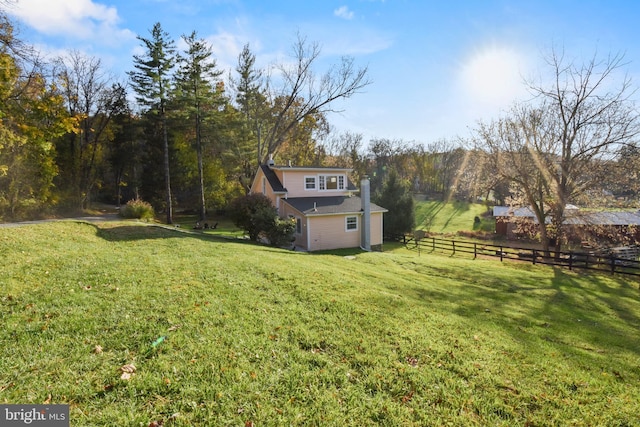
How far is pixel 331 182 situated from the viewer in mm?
23141

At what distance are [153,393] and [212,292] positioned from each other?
3165 mm

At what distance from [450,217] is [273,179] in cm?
2863

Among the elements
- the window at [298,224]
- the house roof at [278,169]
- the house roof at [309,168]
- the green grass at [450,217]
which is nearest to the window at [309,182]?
the house roof at [278,169]

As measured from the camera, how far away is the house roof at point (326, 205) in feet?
64.0

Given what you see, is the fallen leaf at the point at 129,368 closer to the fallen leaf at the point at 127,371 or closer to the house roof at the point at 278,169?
the fallen leaf at the point at 127,371

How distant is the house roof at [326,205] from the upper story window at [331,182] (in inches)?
32.1

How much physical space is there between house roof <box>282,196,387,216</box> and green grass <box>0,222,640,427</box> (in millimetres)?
10984

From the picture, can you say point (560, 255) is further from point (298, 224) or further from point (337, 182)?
point (298, 224)

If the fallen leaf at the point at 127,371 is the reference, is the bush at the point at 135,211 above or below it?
above

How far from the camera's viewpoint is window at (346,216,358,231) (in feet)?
67.2

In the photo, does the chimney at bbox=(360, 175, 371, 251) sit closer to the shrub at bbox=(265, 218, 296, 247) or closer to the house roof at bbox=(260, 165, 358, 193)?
→ the house roof at bbox=(260, 165, 358, 193)

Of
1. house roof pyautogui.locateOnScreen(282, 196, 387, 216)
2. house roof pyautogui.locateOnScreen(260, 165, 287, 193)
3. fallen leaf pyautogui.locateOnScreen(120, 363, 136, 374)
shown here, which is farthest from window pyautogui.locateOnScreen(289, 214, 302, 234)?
fallen leaf pyautogui.locateOnScreen(120, 363, 136, 374)

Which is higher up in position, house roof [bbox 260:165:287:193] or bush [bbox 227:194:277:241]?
house roof [bbox 260:165:287:193]

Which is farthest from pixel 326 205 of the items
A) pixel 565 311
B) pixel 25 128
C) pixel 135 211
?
pixel 25 128
